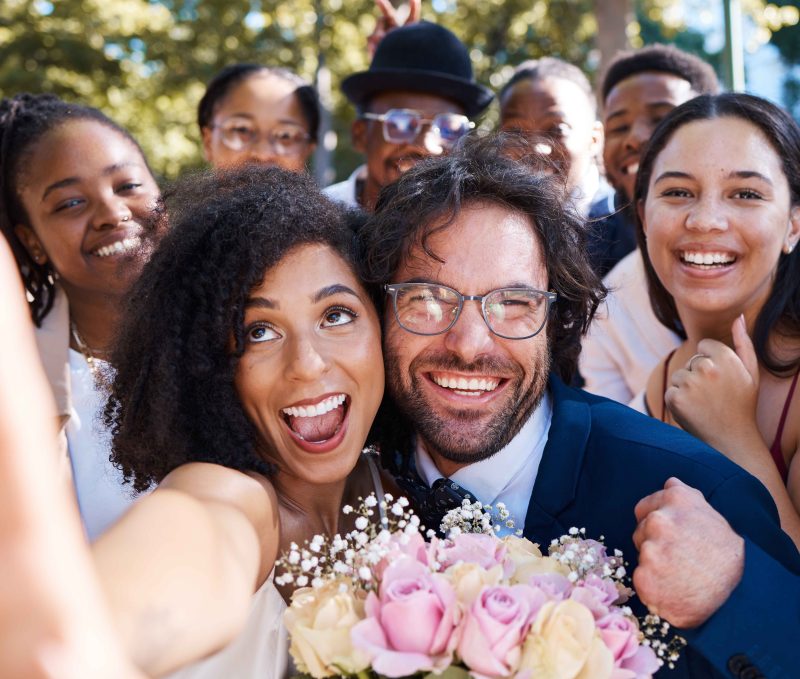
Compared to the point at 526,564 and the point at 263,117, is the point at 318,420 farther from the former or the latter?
the point at 263,117

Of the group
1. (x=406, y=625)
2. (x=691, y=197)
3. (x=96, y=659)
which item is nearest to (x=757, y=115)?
(x=691, y=197)

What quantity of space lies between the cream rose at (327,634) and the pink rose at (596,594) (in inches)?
20.4

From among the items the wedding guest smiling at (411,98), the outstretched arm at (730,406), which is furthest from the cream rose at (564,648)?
the wedding guest smiling at (411,98)

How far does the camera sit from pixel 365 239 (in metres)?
3.46

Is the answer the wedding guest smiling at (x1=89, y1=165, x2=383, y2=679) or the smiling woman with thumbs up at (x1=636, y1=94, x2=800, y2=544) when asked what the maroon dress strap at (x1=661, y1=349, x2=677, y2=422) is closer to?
the smiling woman with thumbs up at (x1=636, y1=94, x2=800, y2=544)

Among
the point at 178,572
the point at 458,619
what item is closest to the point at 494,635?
the point at 458,619

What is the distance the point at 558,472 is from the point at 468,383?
1.41 ft

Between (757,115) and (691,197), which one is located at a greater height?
(757,115)

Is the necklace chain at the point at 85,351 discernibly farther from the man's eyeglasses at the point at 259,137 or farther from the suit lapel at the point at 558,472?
the man's eyeglasses at the point at 259,137

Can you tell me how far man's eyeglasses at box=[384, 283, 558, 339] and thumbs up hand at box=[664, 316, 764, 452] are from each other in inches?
30.9

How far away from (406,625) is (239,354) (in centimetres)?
119

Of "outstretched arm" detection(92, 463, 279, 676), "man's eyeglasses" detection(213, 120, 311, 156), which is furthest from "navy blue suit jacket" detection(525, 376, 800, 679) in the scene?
"man's eyeglasses" detection(213, 120, 311, 156)

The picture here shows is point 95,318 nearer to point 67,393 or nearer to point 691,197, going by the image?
point 67,393

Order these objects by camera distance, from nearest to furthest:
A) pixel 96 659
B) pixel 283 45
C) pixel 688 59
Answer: pixel 96 659 → pixel 688 59 → pixel 283 45
